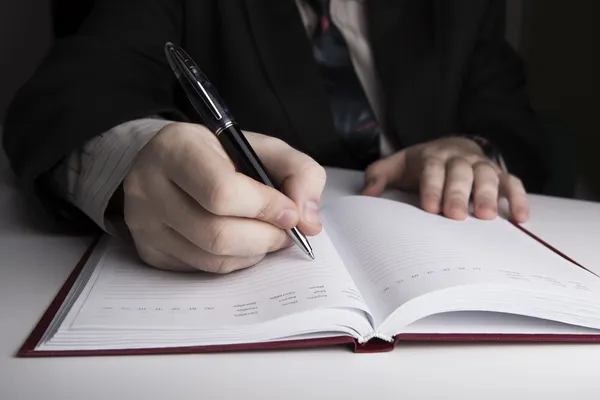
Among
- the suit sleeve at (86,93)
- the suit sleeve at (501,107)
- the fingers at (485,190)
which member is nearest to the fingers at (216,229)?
the suit sleeve at (86,93)

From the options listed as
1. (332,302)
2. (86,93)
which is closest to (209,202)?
(332,302)

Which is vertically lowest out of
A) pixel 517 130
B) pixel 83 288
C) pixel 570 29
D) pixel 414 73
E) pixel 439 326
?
pixel 570 29

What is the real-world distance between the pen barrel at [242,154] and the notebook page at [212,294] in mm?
78

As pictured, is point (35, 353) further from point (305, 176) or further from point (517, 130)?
point (517, 130)

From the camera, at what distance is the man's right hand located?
53 cm

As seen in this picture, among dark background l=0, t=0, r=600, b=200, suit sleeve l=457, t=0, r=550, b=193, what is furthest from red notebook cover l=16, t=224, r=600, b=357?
dark background l=0, t=0, r=600, b=200

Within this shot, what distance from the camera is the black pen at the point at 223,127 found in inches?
22.9

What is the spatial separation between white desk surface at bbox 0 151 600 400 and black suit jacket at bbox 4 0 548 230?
14.5 inches

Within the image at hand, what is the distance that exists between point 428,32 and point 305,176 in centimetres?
59

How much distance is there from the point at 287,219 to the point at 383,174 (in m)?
0.37

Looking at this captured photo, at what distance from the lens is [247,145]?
23.1 inches

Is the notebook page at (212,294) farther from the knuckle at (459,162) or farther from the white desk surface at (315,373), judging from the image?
the knuckle at (459,162)

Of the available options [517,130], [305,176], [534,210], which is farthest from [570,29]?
[305,176]

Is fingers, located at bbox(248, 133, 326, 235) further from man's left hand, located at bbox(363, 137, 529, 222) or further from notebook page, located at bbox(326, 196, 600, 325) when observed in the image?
man's left hand, located at bbox(363, 137, 529, 222)
